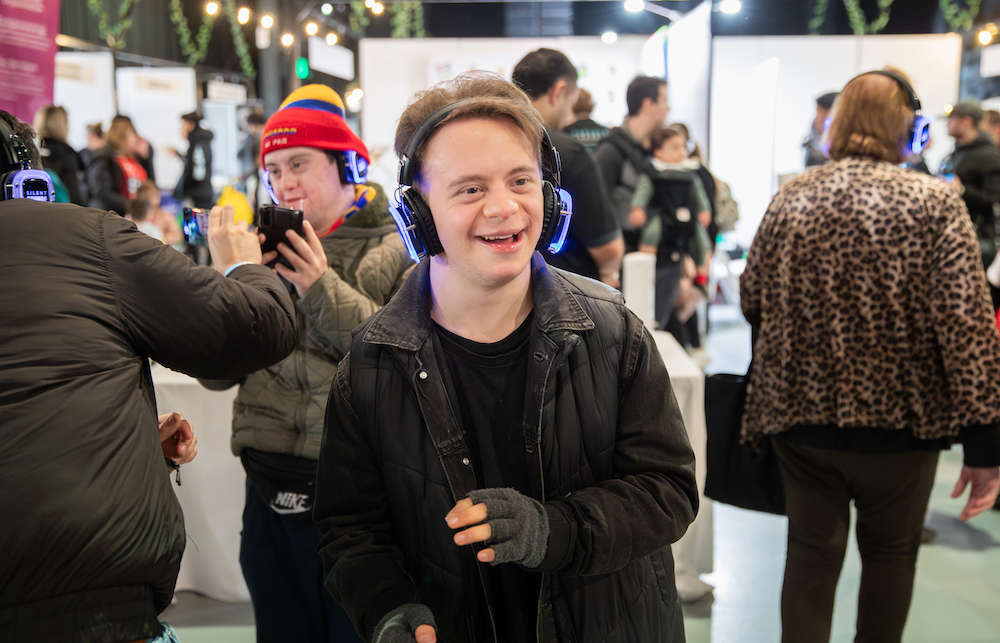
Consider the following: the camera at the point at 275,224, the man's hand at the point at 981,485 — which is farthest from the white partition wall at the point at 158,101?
the man's hand at the point at 981,485

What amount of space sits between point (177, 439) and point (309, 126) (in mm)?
834

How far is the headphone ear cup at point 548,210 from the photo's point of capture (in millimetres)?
1315

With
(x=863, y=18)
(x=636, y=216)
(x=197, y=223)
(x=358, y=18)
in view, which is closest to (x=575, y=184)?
(x=197, y=223)

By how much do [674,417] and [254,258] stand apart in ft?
2.89

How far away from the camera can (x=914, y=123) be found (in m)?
1.91

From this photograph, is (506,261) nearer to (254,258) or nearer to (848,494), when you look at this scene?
(254,258)

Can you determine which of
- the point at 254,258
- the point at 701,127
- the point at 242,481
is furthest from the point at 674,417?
the point at 701,127

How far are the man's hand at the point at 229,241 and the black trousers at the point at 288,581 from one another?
674mm

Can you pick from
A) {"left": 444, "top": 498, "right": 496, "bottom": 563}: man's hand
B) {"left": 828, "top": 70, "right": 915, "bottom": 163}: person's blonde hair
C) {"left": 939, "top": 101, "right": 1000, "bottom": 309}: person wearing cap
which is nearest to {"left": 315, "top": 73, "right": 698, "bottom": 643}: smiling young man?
{"left": 444, "top": 498, "right": 496, "bottom": 563}: man's hand

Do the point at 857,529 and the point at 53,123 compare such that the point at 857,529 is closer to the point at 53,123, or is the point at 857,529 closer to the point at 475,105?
the point at 475,105

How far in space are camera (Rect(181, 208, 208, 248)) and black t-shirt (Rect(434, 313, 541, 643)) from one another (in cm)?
72

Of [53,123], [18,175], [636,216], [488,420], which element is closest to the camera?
[18,175]

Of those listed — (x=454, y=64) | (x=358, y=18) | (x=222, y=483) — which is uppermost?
(x=358, y=18)

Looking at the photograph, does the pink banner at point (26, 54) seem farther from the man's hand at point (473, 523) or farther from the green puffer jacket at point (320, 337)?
the man's hand at point (473, 523)
